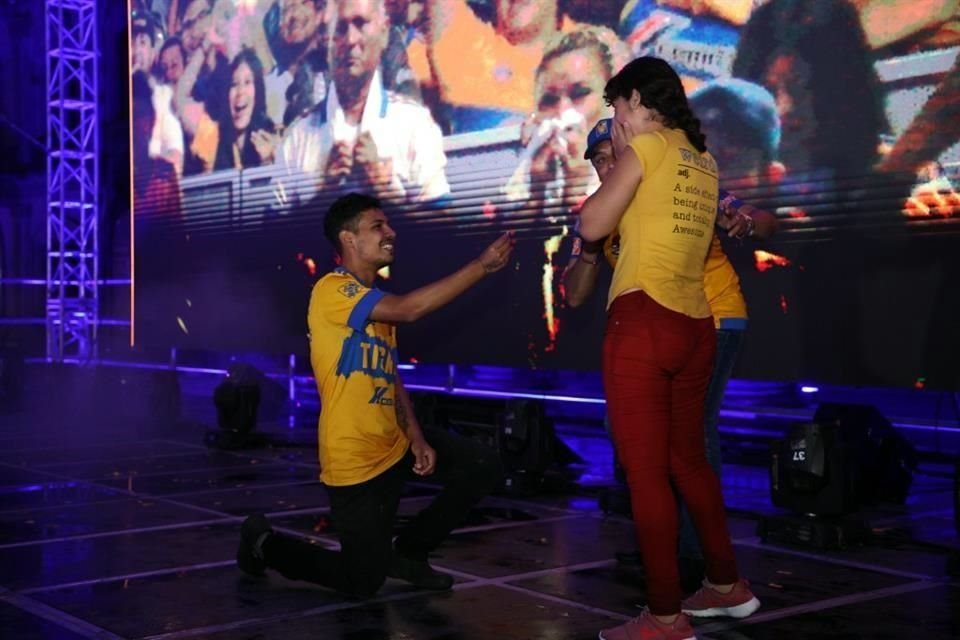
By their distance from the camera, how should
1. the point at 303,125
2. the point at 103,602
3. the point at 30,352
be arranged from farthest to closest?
the point at 30,352 → the point at 303,125 → the point at 103,602

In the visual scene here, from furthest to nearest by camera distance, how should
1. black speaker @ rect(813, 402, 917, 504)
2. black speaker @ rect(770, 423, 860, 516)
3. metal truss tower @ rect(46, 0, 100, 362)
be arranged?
metal truss tower @ rect(46, 0, 100, 362)
black speaker @ rect(813, 402, 917, 504)
black speaker @ rect(770, 423, 860, 516)

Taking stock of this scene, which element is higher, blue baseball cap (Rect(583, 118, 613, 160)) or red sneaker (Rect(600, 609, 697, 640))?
blue baseball cap (Rect(583, 118, 613, 160))

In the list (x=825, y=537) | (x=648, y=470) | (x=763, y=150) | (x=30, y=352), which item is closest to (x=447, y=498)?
(x=648, y=470)

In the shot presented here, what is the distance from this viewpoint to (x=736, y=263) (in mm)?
6824

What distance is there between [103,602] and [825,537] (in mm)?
2933

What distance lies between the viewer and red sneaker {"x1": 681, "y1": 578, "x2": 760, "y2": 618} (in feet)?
12.6

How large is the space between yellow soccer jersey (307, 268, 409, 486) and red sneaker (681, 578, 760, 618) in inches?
45.0

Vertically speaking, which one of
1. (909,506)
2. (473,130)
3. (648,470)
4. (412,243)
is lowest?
(909,506)

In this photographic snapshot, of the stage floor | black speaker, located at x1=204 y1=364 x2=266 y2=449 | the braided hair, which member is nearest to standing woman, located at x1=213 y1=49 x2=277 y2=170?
black speaker, located at x1=204 y1=364 x2=266 y2=449

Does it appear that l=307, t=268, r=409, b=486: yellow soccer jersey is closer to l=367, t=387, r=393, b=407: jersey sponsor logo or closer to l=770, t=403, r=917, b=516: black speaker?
l=367, t=387, r=393, b=407: jersey sponsor logo

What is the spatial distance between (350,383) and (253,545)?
30.5 inches

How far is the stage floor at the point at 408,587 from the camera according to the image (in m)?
3.84

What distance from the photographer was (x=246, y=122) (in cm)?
1079

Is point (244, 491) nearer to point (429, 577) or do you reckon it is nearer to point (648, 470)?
point (429, 577)
